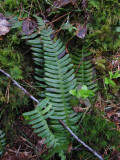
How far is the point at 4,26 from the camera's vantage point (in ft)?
7.40

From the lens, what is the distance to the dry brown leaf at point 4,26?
222 centimetres

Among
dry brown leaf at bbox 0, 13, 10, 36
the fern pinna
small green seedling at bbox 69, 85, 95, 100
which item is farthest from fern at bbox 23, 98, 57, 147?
dry brown leaf at bbox 0, 13, 10, 36

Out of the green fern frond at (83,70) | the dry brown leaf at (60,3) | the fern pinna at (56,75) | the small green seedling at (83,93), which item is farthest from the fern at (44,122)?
the dry brown leaf at (60,3)

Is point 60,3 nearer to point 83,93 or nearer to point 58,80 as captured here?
point 58,80

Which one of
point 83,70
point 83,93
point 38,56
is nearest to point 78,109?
point 83,93

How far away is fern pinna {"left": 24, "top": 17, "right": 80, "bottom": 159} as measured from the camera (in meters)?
2.28

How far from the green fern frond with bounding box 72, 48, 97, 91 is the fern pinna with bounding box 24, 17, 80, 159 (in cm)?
20

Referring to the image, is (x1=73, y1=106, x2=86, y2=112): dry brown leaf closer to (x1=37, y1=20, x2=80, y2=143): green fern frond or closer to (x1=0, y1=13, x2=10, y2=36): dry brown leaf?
(x1=37, y1=20, x2=80, y2=143): green fern frond

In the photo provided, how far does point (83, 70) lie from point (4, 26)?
4.30 ft

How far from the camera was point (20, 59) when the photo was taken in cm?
233

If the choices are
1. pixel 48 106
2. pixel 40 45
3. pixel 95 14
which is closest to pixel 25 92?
pixel 48 106

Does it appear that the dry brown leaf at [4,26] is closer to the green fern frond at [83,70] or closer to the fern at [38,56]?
the fern at [38,56]

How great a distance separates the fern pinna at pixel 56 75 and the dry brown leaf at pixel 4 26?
12.9 inches

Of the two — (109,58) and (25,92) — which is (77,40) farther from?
(25,92)
